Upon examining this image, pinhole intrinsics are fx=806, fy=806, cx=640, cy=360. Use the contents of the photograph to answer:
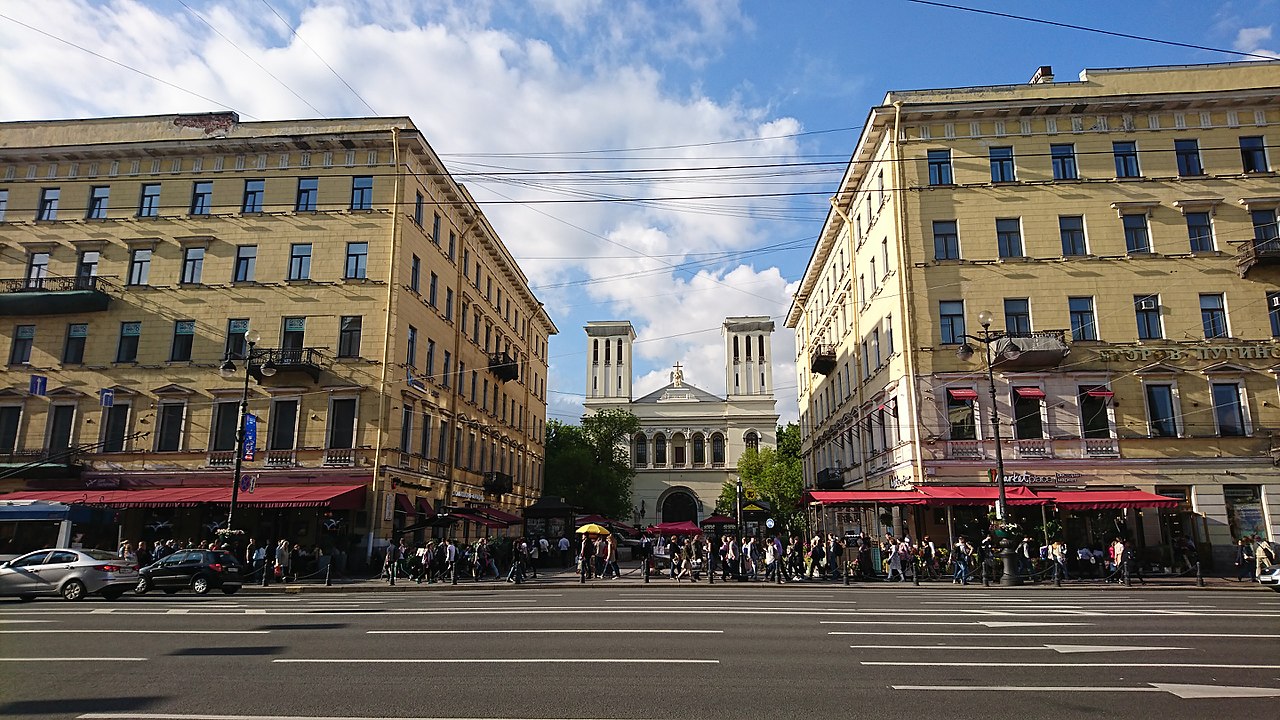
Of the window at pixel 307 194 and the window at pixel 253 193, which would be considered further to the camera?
the window at pixel 253 193

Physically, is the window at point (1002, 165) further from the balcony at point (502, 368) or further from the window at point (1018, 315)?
the balcony at point (502, 368)

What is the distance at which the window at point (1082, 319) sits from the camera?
107ft

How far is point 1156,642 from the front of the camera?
12453mm

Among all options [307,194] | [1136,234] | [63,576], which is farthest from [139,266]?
[1136,234]

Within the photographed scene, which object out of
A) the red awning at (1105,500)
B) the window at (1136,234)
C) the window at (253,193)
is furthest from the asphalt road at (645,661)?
the window at (253,193)

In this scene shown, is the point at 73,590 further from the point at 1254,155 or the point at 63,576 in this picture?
the point at 1254,155

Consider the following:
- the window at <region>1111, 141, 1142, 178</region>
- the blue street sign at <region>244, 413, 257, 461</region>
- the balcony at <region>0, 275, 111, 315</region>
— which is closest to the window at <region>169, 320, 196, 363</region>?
the balcony at <region>0, 275, 111, 315</region>

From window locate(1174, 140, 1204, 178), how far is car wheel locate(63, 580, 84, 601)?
4210cm

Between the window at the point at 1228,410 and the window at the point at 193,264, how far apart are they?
141ft

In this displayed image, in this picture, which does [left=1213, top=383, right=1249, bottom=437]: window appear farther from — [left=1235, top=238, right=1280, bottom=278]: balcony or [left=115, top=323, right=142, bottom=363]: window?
[left=115, top=323, right=142, bottom=363]: window

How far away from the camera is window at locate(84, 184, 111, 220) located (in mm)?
36938

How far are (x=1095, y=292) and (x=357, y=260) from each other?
31.2 meters

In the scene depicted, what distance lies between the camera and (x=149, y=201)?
36938mm

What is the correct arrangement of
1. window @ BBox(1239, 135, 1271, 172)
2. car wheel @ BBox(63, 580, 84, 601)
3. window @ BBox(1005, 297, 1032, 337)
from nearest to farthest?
car wheel @ BBox(63, 580, 84, 601) < window @ BBox(1005, 297, 1032, 337) < window @ BBox(1239, 135, 1271, 172)
